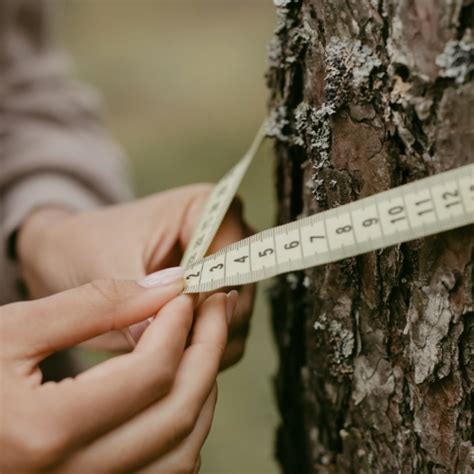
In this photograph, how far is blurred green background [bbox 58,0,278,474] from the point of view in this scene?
295 centimetres

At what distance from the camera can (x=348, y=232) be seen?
873 millimetres

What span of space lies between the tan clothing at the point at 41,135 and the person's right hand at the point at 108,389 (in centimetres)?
97

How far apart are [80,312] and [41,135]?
138cm

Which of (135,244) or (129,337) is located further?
(135,244)

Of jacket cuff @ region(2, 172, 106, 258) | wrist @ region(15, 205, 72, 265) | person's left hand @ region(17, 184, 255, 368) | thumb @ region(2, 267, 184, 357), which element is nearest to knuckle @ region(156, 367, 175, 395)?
thumb @ region(2, 267, 184, 357)

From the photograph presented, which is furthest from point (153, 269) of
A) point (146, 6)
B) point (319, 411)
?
point (146, 6)

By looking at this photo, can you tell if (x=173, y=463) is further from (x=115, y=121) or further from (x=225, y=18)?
(x=225, y=18)

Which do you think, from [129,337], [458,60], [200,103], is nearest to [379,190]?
[458,60]

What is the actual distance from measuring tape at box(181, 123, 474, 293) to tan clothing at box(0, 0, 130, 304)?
38.4 inches

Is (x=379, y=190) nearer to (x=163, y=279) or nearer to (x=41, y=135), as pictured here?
(x=163, y=279)

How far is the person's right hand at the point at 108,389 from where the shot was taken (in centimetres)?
76

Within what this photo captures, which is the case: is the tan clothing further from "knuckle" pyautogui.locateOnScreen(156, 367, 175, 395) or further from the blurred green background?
the blurred green background

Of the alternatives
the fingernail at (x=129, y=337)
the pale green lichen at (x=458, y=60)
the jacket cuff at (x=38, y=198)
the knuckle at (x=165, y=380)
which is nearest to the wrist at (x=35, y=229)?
the jacket cuff at (x=38, y=198)

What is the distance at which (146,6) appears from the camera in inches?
277
